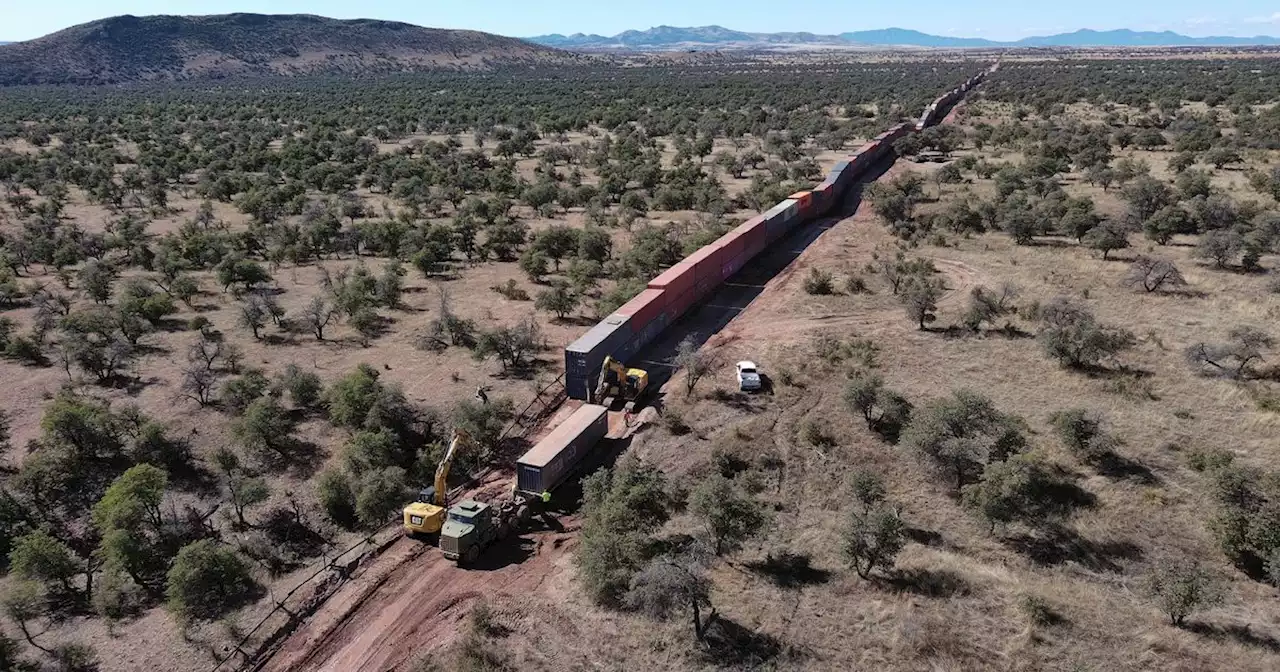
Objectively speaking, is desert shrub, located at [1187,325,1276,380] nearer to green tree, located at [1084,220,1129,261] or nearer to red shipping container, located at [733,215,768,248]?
green tree, located at [1084,220,1129,261]

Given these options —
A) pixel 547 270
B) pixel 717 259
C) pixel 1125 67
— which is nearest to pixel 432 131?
pixel 547 270

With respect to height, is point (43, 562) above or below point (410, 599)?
above

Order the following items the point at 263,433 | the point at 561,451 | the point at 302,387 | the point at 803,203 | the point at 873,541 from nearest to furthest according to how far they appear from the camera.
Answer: the point at 873,541 < the point at 561,451 < the point at 263,433 < the point at 302,387 < the point at 803,203

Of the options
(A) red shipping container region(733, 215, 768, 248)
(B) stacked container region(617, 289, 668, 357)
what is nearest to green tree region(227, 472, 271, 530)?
(B) stacked container region(617, 289, 668, 357)

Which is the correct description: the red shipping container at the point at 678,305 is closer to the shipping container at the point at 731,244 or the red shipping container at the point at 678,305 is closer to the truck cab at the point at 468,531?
the shipping container at the point at 731,244

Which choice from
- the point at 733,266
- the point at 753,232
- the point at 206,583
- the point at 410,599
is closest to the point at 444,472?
the point at 410,599

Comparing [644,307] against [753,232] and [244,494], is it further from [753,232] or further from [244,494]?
[244,494]

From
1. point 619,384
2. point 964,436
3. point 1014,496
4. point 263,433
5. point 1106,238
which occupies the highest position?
point 1106,238

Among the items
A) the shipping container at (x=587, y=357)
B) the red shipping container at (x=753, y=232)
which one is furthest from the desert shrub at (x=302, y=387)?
the red shipping container at (x=753, y=232)
